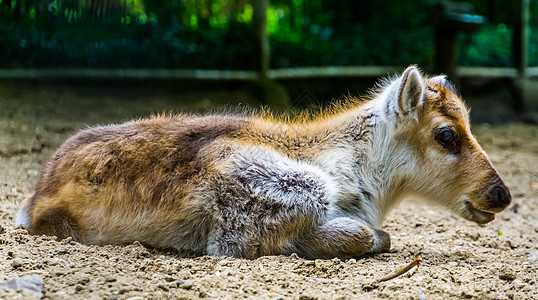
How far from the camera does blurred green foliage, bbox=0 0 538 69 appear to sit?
9.37m

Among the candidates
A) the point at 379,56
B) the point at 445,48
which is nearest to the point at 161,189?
the point at 445,48

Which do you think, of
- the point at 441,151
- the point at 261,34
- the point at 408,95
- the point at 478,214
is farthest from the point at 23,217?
the point at 261,34

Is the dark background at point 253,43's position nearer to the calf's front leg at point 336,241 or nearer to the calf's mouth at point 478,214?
the calf's mouth at point 478,214

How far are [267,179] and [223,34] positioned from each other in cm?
905

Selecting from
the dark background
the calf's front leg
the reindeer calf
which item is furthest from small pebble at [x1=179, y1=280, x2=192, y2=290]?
the dark background

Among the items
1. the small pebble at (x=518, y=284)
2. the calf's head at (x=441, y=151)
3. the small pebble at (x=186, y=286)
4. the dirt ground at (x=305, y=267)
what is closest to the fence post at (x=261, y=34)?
the dirt ground at (x=305, y=267)

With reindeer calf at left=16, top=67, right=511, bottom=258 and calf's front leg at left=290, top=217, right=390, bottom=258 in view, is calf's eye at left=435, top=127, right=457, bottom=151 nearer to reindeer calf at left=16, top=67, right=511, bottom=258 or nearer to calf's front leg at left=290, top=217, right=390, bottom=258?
reindeer calf at left=16, top=67, right=511, bottom=258

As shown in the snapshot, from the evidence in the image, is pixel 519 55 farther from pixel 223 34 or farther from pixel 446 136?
pixel 446 136

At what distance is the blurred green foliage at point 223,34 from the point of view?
30.7 ft

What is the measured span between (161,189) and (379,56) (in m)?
10.8

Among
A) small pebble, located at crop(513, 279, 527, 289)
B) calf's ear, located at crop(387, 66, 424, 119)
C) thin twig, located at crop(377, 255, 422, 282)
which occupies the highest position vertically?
calf's ear, located at crop(387, 66, 424, 119)

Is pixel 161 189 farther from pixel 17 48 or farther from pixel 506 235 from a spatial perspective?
pixel 17 48

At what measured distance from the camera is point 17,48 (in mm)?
10320

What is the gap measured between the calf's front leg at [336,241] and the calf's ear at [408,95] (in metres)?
1.04
